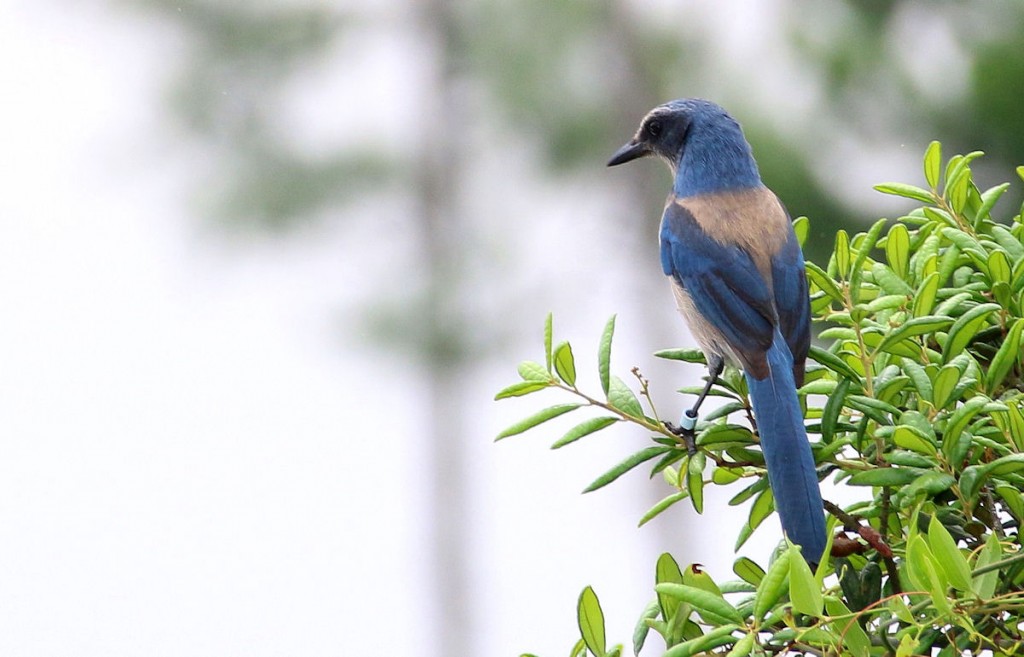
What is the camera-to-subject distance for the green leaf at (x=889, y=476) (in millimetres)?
1194

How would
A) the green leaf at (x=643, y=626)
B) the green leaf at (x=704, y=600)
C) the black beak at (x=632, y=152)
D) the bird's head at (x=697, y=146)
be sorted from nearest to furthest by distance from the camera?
the green leaf at (x=704, y=600) → the green leaf at (x=643, y=626) → the bird's head at (x=697, y=146) → the black beak at (x=632, y=152)

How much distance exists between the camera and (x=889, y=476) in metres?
1.20

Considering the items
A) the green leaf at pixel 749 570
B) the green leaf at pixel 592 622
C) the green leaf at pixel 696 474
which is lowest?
the green leaf at pixel 592 622

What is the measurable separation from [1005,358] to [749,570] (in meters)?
0.34

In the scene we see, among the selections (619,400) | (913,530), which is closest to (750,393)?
(619,400)

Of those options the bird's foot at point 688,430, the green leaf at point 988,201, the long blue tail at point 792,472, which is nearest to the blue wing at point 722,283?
the bird's foot at point 688,430

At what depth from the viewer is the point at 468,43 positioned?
8.59 meters

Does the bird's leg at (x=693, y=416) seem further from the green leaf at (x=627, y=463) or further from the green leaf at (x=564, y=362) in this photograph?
the green leaf at (x=564, y=362)

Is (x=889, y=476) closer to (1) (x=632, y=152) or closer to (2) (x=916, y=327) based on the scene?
(2) (x=916, y=327)

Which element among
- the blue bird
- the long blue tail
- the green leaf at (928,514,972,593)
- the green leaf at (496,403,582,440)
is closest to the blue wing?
the blue bird

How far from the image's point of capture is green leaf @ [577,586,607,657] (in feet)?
3.81

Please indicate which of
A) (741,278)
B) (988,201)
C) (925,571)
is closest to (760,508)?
(925,571)

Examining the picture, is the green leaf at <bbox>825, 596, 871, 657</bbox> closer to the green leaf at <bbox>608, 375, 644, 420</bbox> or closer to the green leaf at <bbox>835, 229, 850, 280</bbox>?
the green leaf at <bbox>608, 375, 644, 420</bbox>

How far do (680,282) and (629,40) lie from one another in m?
6.05
